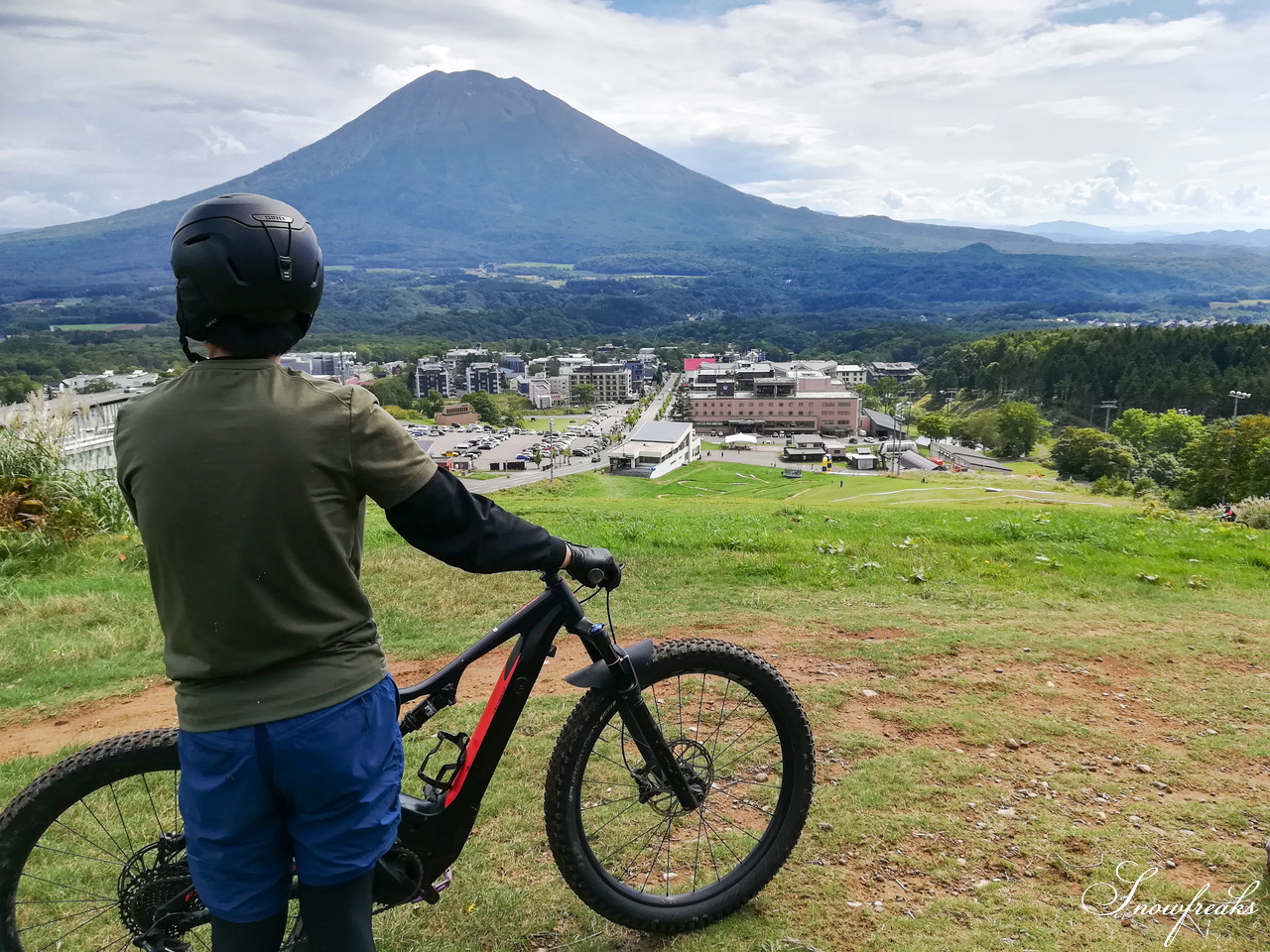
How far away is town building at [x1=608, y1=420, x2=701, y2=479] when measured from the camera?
55375 mm

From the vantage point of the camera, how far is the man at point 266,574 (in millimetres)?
1876

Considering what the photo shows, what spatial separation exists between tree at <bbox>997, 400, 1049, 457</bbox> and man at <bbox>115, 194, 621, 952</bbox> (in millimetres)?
76576

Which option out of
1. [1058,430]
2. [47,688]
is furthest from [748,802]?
[1058,430]

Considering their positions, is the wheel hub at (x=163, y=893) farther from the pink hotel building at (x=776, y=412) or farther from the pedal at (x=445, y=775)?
the pink hotel building at (x=776, y=412)

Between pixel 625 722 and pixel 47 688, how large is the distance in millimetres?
4936

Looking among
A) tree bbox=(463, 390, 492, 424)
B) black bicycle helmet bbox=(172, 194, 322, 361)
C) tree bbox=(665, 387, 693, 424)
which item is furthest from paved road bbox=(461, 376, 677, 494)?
tree bbox=(463, 390, 492, 424)

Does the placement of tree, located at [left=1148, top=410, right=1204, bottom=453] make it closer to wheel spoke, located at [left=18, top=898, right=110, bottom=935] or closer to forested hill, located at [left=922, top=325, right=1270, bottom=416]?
forested hill, located at [left=922, top=325, right=1270, bottom=416]

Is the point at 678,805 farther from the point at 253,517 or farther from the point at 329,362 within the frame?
the point at 329,362

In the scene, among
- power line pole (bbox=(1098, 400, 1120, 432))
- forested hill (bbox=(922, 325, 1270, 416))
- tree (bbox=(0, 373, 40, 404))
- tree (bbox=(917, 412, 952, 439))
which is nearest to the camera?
tree (bbox=(0, 373, 40, 404))

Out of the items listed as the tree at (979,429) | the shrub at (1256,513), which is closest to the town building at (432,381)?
the tree at (979,429)

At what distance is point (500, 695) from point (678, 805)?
0.88 m

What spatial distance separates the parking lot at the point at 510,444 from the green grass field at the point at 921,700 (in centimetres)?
4632

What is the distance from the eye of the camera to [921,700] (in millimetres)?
5086

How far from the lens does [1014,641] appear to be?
20.2ft
